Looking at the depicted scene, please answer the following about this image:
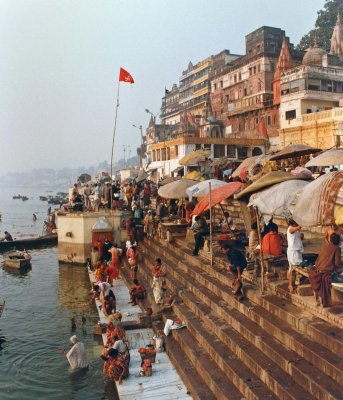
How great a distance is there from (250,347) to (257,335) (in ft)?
0.77

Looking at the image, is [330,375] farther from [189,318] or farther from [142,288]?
[142,288]

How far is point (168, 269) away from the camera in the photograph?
13.4m

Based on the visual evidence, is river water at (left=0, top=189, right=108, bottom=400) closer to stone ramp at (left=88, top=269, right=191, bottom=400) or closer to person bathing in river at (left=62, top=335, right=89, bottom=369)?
person bathing in river at (left=62, top=335, right=89, bottom=369)

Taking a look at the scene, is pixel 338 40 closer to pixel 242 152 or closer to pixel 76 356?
pixel 242 152

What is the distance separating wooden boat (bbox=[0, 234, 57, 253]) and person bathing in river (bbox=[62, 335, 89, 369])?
2058 centimetres

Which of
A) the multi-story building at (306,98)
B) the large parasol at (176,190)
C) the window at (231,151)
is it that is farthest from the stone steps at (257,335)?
the window at (231,151)

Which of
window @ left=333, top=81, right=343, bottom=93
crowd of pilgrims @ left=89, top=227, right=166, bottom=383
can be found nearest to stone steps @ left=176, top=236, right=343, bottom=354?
crowd of pilgrims @ left=89, top=227, right=166, bottom=383

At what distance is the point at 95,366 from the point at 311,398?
5.84 metres

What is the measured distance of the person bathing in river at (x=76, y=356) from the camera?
9523 mm

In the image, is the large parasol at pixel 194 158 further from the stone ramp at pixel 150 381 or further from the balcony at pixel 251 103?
the balcony at pixel 251 103

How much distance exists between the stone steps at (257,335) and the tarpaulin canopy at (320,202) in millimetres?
1891

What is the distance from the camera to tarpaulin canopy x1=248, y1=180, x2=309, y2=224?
7.99 metres

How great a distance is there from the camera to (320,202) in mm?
6348

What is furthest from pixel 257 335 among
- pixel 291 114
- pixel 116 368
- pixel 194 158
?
pixel 291 114
